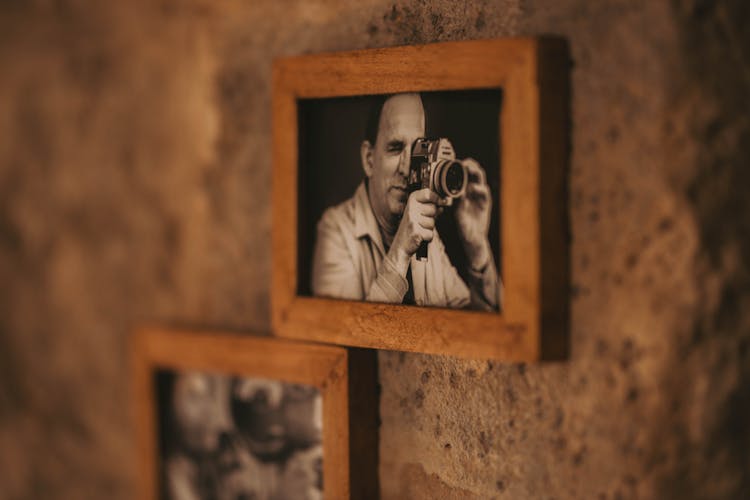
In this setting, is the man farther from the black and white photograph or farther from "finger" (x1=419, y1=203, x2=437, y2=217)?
the black and white photograph

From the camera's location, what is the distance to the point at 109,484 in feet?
4.02

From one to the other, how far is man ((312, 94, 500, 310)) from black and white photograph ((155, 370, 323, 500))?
0.48 feet

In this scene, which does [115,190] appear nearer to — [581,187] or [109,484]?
[109,484]

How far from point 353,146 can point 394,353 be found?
0.21 metres

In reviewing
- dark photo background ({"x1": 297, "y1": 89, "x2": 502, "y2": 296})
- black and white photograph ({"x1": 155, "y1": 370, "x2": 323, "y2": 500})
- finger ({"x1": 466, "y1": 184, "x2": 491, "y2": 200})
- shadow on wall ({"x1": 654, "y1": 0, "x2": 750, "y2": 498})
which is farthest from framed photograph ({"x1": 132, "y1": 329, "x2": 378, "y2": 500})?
shadow on wall ({"x1": 654, "y1": 0, "x2": 750, "y2": 498})

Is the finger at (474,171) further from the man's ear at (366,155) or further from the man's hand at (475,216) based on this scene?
the man's ear at (366,155)

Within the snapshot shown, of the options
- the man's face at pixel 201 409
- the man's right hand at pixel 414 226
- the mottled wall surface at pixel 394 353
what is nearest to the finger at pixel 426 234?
the man's right hand at pixel 414 226

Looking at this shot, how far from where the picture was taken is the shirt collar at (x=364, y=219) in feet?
2.86

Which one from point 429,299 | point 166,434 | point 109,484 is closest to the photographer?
point 429,299

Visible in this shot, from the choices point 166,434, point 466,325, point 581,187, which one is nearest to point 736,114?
point 581,187

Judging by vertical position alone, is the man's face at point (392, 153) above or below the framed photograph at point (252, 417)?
above

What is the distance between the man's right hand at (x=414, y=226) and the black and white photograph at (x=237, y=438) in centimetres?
19

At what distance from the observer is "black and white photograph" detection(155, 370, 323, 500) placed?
97 centimetres

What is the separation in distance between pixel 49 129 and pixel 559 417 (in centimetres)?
83
